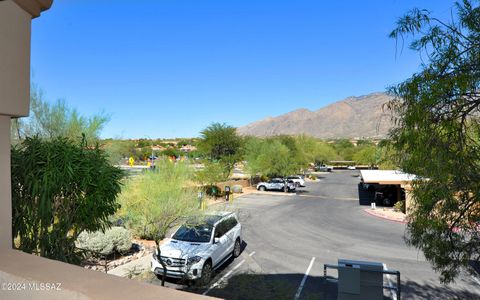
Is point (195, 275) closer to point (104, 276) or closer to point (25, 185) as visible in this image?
point (25, 185)

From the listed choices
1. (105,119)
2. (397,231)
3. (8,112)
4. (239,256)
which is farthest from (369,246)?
(8,112)

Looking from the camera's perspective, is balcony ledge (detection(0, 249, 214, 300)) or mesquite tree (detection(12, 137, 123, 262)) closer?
balcony ledge (detection(0, 249, 214, 300))

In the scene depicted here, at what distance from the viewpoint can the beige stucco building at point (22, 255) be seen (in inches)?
77.7

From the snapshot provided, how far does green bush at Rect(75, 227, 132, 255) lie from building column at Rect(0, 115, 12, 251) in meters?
9.19

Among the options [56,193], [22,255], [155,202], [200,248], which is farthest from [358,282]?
[22,255]

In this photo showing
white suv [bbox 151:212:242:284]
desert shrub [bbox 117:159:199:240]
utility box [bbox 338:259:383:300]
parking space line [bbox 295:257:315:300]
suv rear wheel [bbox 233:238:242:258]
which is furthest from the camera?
suv rear wheel [bbox 233:238:242:258]

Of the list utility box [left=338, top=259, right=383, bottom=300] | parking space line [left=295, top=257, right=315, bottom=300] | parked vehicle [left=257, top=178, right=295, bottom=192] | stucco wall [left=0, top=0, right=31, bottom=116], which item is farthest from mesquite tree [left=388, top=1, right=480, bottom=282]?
parked vehicle [left=257, top=178, right=295, bottom=192]

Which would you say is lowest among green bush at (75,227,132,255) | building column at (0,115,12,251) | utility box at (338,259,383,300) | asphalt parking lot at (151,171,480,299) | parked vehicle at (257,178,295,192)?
asphalt parking lot at (151,171,480,299)

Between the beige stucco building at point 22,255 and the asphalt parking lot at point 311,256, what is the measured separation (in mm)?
7022

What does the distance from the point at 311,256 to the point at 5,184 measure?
12.8 meters

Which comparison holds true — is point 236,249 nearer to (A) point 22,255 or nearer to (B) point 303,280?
(B) point 303,280

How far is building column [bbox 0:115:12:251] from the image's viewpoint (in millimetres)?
3193

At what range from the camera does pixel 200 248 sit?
35.4ft

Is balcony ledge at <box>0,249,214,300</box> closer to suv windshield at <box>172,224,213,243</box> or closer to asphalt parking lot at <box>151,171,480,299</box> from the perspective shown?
asphalt parking lot at <box>151,171,480,299</box>
